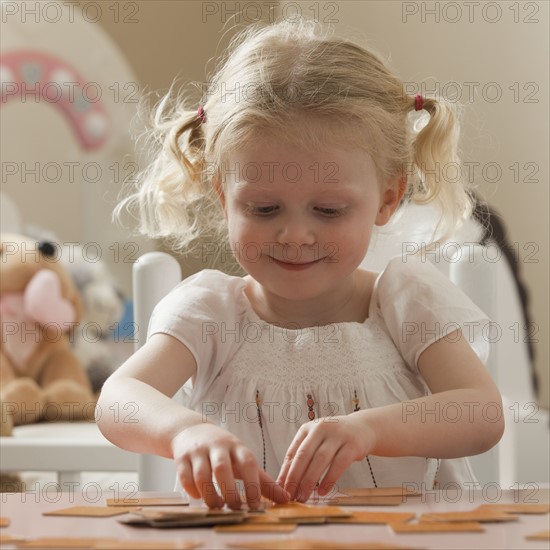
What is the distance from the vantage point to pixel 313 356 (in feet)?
3.23

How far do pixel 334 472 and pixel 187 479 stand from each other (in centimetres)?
11

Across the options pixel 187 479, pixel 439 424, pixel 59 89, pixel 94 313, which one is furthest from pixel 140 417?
pixel 59 89

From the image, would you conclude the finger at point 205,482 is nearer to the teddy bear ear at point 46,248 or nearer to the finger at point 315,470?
the finger at point 315,470

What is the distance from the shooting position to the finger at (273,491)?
612 millimetres

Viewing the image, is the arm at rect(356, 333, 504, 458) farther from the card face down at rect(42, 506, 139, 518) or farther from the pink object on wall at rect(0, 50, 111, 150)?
the pink object on wall at rect(0, 50, 111, 150)

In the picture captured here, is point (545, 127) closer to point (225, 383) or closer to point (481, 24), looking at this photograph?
point (481, 24)

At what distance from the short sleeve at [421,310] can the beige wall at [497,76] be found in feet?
3.65

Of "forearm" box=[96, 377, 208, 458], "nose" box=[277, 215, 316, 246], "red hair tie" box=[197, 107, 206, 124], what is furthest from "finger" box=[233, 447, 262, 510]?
"red hair tie" box=[197, 107, 206, 124]

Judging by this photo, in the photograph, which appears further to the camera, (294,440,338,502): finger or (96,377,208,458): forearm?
(96,377,208,458): forearm

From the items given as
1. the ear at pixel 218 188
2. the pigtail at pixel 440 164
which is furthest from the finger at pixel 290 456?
the pigtail at pixel 440 164

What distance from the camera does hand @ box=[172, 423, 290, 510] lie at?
0.59 metres

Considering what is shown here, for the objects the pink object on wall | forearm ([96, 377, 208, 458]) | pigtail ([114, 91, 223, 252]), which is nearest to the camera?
forearm ([96, 377, 208, 458])

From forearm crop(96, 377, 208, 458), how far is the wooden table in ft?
0.50

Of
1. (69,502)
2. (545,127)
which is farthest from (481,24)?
(69,502)
